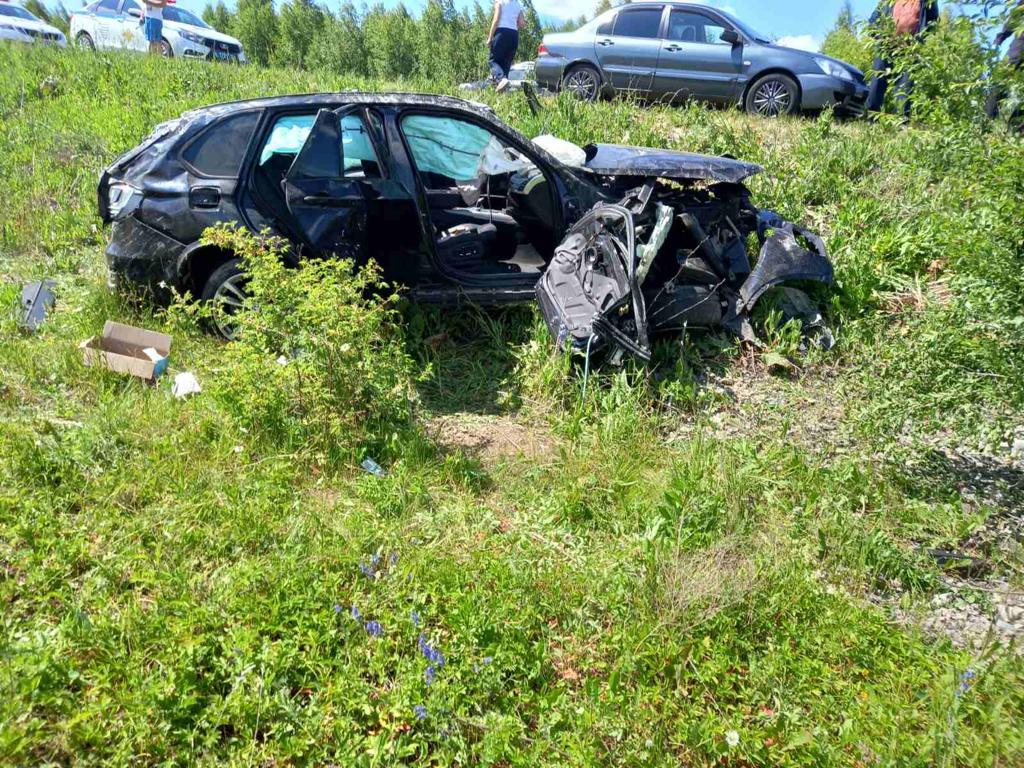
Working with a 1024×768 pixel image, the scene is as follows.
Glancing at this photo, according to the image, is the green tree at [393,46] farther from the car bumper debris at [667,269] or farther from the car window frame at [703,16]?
the car bumper debris at [667,269]

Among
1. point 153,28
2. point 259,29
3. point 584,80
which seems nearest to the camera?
point 584,80

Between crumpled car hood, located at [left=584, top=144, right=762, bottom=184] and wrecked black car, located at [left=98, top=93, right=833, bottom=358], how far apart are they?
1cm

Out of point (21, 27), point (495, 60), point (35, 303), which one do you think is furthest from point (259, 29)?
point (35, 303)

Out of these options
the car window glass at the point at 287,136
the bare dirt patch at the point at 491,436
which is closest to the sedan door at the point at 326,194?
the car window glass at the point at 287,136

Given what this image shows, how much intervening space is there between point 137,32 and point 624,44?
10479mm

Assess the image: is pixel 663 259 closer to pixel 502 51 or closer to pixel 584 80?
pixel 584 80

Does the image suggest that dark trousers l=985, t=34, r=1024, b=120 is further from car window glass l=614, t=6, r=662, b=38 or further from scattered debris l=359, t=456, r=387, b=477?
car window glass l=614, t=6, r=662, b=38

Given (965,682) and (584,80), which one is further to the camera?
(584,80)

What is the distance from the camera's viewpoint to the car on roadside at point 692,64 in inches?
366

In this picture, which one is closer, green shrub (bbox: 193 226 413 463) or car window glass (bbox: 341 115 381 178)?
green shrub (bbox: 193 226 413 463)

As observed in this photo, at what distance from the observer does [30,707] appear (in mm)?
2391

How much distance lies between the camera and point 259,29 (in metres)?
25.5

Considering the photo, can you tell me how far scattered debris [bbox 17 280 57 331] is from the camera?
204 inches

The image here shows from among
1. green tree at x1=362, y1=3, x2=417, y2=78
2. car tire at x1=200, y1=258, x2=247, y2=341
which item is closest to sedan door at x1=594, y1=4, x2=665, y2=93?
car tire at x1=200, y1=258, x2=247, y2=341
